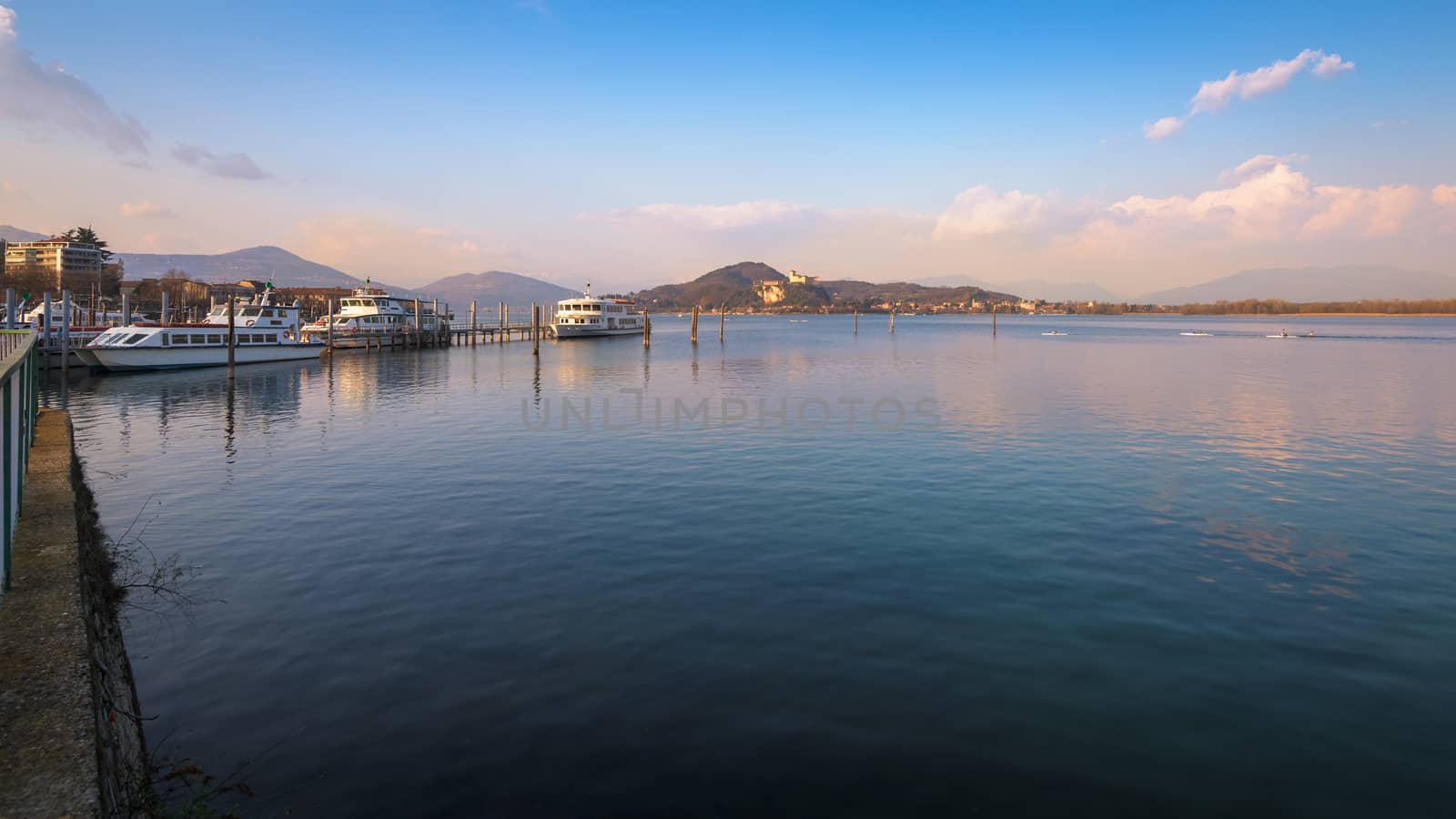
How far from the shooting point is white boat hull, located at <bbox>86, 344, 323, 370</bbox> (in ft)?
154

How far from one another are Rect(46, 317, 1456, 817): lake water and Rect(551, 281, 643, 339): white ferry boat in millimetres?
78297

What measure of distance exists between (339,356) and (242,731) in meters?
65.7

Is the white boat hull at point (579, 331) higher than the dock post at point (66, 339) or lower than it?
higher

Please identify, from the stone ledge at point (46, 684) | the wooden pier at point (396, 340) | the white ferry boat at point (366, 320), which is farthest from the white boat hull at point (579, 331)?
the stone ledge at point (46, 684)

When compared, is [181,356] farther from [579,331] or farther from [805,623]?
[579,331]

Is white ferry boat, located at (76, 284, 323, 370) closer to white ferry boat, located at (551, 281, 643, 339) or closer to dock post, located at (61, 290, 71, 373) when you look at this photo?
dock post, located at (61, 290, 71, 373)

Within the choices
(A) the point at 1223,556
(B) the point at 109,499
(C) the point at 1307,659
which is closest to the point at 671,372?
(B) the point at 109,499

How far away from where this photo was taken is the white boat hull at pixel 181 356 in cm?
4706

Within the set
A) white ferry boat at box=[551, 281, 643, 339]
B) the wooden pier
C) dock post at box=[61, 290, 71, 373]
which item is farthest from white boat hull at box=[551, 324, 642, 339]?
dock post at box=[61, 290, 71, 373]

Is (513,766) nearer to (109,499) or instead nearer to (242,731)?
(242,731)

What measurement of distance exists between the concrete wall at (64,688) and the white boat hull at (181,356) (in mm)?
44577

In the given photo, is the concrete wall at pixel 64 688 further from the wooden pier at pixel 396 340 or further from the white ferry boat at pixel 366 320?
the white ferry boat at pixel 366 320

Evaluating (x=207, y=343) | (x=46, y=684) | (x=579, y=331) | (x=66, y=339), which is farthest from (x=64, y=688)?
(x=579, y=331)

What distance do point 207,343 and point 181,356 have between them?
2.09 meters
